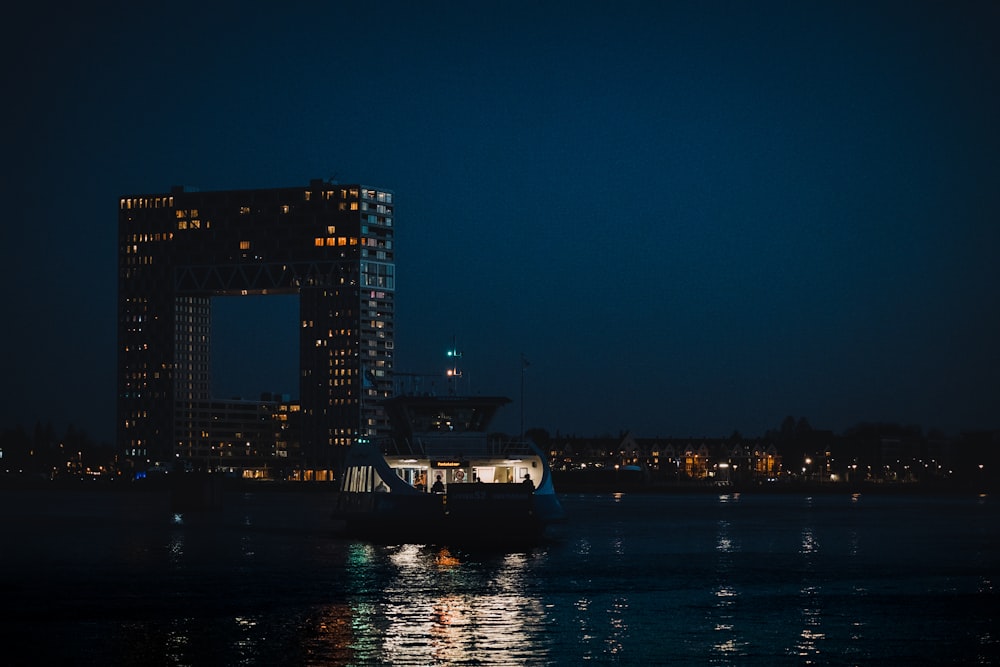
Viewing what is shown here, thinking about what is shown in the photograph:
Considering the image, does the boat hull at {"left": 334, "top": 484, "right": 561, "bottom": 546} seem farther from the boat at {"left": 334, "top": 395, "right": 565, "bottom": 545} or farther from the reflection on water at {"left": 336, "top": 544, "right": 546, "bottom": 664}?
the reflection on water at {"left": 336, "top": 544, "right": 546, "bottom": 664}

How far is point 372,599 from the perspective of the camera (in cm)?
5597

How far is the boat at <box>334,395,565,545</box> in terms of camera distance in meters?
79.7

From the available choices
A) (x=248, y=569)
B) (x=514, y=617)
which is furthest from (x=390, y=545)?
(x=514, y=617)

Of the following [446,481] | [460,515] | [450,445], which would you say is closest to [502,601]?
[460,515]

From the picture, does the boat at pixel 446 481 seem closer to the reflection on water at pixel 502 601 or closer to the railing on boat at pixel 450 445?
the railing on boat at pixel 450 445

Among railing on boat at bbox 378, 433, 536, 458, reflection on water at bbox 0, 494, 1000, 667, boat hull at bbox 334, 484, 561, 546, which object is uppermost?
railing on boat at bbox 378, 433, 536, 458

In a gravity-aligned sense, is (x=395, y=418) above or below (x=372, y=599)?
above

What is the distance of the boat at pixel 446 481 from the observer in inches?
3137

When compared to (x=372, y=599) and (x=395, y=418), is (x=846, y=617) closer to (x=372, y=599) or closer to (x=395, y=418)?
(x=372, y=599)

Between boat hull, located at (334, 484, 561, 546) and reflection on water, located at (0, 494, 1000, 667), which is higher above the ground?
boat hull, located at (334, 484, 561, 546)

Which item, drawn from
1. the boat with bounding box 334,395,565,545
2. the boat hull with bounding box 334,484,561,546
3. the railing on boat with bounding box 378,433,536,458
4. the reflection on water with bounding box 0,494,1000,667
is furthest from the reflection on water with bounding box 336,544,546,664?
the railing on boat with bounding box 378,433,536,458

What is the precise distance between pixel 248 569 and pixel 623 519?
246 feet

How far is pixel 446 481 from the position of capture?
84.9m

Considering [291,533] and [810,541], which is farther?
[291,533]
